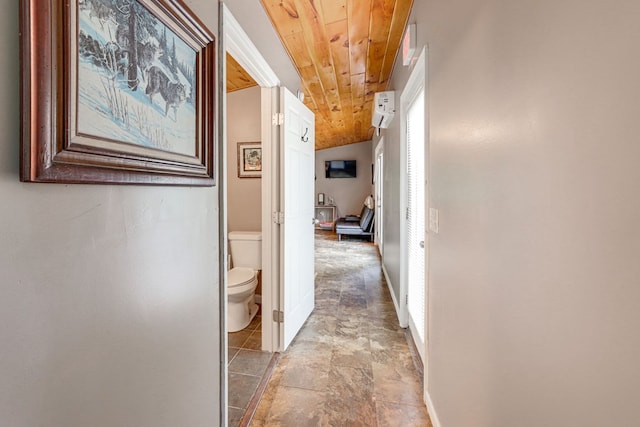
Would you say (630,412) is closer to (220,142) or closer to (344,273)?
(220,142)

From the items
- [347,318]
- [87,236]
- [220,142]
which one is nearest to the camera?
[87,236]

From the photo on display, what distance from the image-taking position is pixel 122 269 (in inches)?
29.2

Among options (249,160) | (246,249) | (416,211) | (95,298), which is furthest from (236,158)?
(95,298)

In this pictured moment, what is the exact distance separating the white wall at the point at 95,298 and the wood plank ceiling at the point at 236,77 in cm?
117

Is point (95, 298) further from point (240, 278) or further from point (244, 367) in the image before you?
point (240, 278)

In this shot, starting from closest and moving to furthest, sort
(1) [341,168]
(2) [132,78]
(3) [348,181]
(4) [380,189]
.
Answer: (2) [132,78] < (4) [380,189] < (1) [341,168] < (3) [348,181]

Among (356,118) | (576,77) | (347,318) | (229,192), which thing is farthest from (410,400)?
(356,118)

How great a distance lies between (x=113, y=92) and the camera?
682 millimetres

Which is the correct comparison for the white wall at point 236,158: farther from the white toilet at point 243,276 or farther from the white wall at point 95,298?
the white wall at point 95,298

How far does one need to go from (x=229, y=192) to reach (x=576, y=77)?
265 centimetres

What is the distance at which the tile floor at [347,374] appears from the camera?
1513 millimetres

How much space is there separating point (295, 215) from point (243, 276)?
747 millimetres

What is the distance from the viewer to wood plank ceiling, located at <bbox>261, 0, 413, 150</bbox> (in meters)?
1.84

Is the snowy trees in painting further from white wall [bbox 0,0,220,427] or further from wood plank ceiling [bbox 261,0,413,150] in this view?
wood plank ceiling [bbox 261,0,413,150]
